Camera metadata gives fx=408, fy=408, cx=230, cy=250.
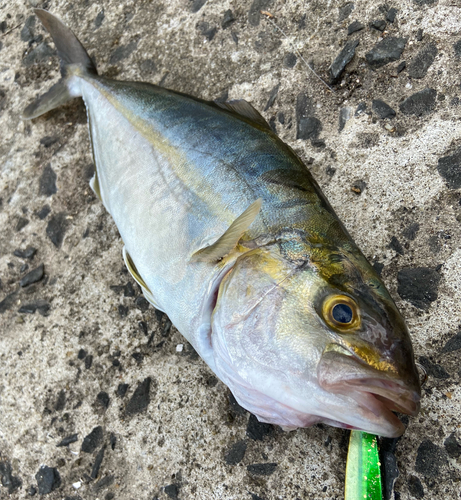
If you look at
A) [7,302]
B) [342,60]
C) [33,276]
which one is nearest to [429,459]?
[342,60]

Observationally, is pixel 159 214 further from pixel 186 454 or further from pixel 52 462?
pixel 52 462

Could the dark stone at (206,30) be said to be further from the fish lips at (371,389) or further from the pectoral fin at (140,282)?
the fish lips at (371,389)

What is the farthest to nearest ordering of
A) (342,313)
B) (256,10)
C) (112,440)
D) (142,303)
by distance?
(256,10) < (142,303) < (112,440) < (342,313)

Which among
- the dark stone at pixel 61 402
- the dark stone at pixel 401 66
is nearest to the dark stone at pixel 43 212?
the dark stone at pixel 61 402

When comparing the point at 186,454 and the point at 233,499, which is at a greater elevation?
the point at 186,454

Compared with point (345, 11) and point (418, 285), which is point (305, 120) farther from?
point (418, 285)

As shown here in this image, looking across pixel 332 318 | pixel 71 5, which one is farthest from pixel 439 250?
pixel 71 5

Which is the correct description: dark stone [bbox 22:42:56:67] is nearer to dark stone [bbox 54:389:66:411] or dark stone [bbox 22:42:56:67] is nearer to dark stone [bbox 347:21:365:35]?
dark stone [bbox 347:21:365:35]
